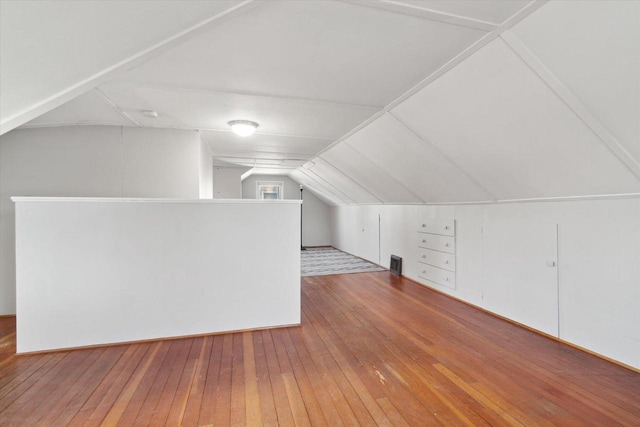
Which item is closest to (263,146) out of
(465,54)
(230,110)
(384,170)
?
(230,110)

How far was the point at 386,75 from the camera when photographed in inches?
84.1

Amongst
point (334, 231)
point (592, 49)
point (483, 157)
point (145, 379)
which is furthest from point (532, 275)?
point (334, 231)

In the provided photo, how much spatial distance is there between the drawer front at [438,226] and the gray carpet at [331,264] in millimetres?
1499

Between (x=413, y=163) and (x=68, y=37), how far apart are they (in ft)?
10.6

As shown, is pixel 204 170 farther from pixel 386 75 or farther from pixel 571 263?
pixel 571 263

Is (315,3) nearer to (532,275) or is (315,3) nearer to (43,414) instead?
(43,414)

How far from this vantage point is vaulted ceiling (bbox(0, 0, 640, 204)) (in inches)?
50.8

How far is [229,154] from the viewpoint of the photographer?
5289 millimetres

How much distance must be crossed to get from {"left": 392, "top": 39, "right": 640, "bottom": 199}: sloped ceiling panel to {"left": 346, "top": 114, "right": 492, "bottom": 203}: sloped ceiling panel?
0.22m

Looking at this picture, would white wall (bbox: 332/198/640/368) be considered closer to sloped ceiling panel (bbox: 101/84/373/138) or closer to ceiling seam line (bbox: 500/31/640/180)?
ceiling seam line (bbox: 500/31/640/180)

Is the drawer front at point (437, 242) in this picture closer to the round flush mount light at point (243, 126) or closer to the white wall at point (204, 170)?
the round flush mount light at point (243, 126)

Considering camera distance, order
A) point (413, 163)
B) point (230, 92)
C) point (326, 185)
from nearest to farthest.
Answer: point (230, 92) < point (413, 163) < point (326, 185)

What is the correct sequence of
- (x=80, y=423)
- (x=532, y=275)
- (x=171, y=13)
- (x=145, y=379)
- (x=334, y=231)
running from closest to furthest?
1. (x=171, y=13)
2. (x=80, y=423)
3. (x=145, y=379)
4. (x=532, y=275)
5. (x=334, y=231)

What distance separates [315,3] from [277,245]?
7.13ft
